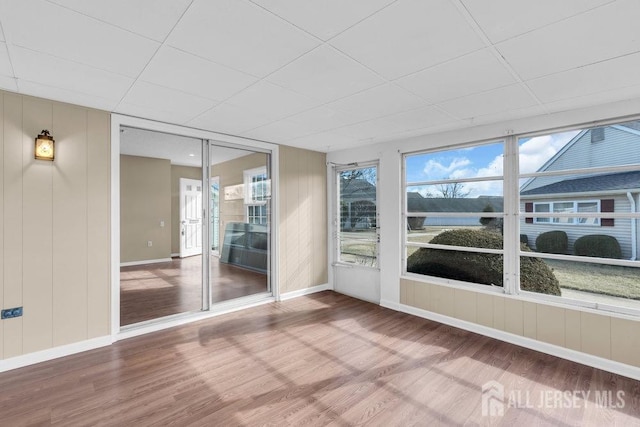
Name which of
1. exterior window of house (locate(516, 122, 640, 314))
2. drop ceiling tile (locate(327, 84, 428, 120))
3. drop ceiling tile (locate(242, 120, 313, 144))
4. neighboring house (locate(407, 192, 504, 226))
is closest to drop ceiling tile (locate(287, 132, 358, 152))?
drop ceiling tile (locate(242, 120, 313, 144))

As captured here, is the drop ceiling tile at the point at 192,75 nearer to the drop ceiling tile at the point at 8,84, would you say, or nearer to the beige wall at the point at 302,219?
the drop ceiling tile at the point at 8,84

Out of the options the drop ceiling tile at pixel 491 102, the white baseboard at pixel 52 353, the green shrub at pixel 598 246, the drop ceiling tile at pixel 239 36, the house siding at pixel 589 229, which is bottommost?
the white baseboard at pixel 52 353

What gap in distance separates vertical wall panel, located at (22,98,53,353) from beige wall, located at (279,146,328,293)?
2.76m

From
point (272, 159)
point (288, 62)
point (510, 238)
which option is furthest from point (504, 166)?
point (272, 159)

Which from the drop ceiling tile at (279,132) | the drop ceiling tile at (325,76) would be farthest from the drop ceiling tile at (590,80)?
the drop ceiling tile at (279,132)

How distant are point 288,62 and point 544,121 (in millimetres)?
2817

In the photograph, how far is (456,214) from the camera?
12.8 feet

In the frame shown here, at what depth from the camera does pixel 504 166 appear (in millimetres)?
3492

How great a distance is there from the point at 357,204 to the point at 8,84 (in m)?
4.28

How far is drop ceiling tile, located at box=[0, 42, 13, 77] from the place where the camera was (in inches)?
77.7

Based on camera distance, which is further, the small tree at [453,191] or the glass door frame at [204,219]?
the small tree at [453,191]

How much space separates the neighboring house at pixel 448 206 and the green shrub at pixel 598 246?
80 cm

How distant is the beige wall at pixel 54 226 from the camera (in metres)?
2.70

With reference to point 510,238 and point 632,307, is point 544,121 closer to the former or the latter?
point 510,238
